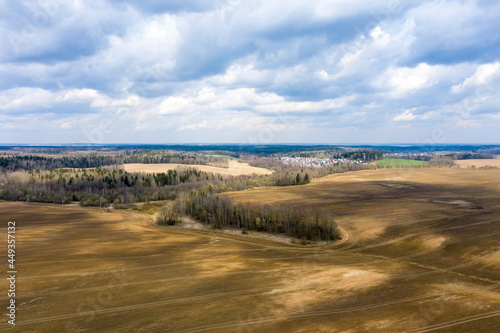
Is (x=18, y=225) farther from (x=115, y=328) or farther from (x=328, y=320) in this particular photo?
(x=328, y=320)

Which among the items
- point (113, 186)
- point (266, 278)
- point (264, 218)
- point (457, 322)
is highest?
point (457, 322)

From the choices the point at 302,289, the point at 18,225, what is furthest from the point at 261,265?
the point at 18,225

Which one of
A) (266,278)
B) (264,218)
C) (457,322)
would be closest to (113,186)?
(264,218)

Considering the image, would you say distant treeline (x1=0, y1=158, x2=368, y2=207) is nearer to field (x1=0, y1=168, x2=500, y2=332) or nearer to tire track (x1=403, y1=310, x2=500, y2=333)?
field (x1=0, y1=168, x2=500, y2=332)

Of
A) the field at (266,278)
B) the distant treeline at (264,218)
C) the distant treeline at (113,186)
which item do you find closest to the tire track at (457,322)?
the field at (266,278)

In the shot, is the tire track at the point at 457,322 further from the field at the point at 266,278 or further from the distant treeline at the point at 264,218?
the distant treeline at the point at 264,218

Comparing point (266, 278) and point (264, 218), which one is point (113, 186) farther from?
point (266, 278)
